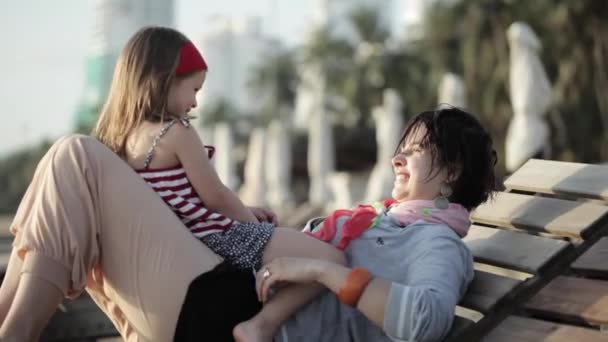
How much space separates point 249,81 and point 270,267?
41.7m

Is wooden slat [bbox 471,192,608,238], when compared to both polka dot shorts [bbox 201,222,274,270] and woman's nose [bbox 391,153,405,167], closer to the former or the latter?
woman's nose [bbox 391,153,405,167]

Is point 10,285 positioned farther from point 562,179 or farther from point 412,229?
point 562,179

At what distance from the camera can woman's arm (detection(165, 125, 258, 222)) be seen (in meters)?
2.16

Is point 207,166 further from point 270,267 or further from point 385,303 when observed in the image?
point 385,303

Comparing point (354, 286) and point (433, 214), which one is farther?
point (433, 214)

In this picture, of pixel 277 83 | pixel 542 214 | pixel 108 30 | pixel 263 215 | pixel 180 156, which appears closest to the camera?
pixel 180 156

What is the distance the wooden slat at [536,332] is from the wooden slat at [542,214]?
1.43 ft

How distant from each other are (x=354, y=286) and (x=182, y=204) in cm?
53

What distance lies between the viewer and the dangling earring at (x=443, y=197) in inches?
87.8

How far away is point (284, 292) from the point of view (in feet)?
6.82

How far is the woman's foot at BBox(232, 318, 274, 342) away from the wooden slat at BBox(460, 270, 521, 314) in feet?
1.90

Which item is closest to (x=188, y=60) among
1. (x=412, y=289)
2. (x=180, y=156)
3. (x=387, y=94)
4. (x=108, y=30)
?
(x=180, y=156)

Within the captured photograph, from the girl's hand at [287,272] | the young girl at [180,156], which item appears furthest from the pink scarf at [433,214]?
the girl's hand at [287,272]

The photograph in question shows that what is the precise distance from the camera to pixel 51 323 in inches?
112
